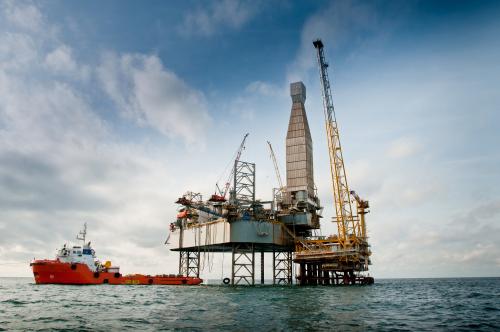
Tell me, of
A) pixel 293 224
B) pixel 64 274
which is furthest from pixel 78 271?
pixel 293 224

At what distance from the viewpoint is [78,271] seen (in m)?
62.3

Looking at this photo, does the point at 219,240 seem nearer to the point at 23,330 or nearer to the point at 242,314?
the point at 242,314

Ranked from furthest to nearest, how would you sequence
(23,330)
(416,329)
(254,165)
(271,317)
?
(254,165) → (271,317) → (416,329) → (23,330)

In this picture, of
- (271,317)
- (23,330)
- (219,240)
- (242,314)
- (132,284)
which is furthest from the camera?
(132,284)

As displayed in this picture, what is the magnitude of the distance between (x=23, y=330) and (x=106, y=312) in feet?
23.9

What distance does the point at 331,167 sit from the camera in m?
74.1

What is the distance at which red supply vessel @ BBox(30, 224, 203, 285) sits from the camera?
61.5 meters

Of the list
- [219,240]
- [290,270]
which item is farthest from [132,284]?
[290,270]

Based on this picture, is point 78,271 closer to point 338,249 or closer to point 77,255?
point 77,255

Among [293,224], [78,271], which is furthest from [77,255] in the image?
[293,224]

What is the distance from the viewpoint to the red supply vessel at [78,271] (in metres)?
61.5

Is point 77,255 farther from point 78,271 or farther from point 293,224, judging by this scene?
point 293,224

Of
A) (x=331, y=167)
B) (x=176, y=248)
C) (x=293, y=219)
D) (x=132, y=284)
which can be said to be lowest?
(x=132, y=284)

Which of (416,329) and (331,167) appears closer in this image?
(416,329)
